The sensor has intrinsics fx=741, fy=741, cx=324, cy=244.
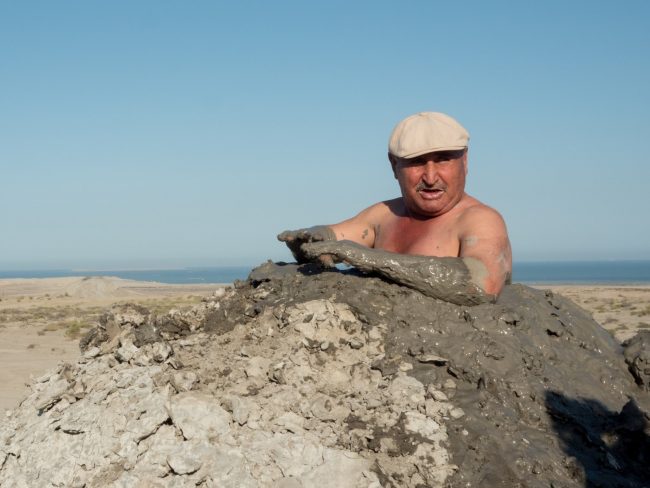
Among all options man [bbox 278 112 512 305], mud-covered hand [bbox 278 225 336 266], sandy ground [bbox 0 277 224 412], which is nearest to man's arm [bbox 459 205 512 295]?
man [bbox 278 112 512 305]

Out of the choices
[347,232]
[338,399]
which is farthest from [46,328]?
[338,399]

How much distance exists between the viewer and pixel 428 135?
14.4 feet

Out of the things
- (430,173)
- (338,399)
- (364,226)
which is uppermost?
(430,173)

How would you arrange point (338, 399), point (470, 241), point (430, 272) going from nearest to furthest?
point (338, 399) < point (430, 272) < point (470, 241)

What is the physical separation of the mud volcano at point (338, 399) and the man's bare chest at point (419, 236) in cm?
44

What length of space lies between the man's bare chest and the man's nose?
0.27 m

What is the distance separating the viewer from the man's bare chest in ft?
14.5

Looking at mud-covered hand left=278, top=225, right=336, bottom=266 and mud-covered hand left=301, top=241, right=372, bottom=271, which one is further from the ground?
mud-covered hand left=278, top=225, right=336, bottom=266

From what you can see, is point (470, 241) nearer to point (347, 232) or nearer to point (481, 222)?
point (481, 222)

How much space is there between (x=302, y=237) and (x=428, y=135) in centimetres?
110

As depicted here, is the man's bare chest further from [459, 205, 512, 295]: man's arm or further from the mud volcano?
the mud volcano

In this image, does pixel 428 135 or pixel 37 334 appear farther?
pixel 37 334

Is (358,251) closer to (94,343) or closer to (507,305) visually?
(507,305)

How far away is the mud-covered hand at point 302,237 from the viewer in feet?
16.1
